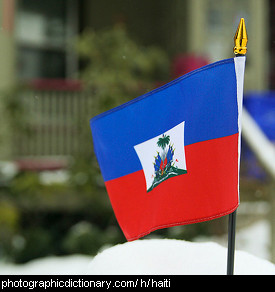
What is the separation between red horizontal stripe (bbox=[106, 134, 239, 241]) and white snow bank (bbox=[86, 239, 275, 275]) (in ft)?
0.35

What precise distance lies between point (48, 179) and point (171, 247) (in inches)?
177

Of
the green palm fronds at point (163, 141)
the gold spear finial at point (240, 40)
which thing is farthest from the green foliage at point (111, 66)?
the gold spear finial at point (240, 40)

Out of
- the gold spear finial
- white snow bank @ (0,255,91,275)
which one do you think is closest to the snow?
the gold spear finial

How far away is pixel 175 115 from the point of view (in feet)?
5.32

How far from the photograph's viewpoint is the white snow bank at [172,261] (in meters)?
1.68

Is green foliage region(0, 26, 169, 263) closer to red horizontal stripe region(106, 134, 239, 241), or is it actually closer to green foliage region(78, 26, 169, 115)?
green foliage region(78, 26, 169, 115)

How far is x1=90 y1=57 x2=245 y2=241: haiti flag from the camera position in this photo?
1.54m

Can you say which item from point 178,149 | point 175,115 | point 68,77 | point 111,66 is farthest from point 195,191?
point 68,77

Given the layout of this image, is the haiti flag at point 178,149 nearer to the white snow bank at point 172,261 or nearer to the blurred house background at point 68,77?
the white snow bank at point 172,261

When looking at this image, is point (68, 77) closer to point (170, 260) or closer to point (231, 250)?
point (170, 260)

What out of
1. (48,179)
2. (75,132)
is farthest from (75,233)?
(75,132)

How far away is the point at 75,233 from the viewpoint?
5535 mm

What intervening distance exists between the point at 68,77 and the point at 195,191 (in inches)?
274
